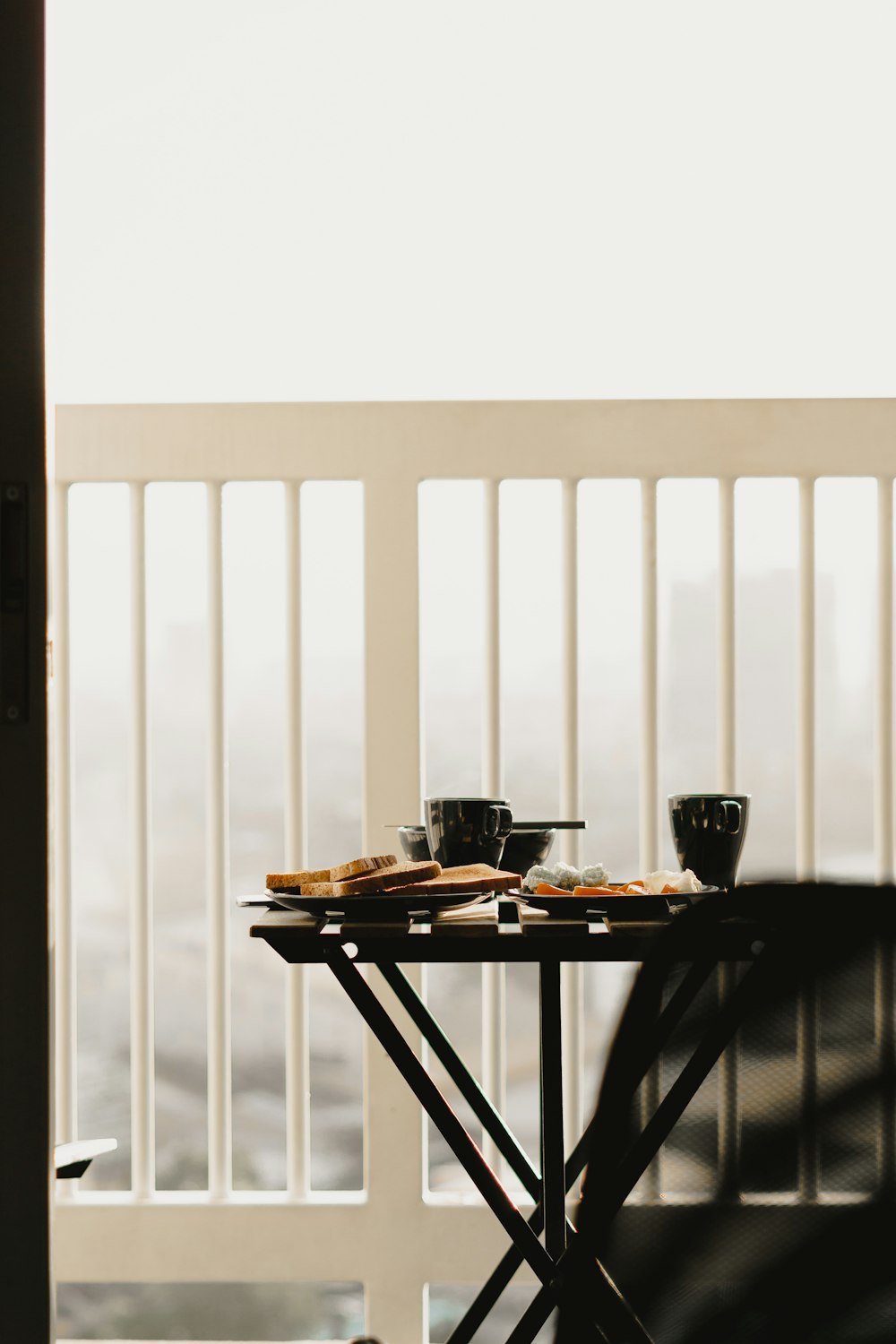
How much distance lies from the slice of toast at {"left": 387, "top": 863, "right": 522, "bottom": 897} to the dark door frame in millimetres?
370

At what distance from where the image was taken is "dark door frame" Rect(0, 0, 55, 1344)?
29.2 inches

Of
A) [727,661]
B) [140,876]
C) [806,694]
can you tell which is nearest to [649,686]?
[727,661]

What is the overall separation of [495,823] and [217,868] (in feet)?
2.78

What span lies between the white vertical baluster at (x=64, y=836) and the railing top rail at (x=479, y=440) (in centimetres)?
13

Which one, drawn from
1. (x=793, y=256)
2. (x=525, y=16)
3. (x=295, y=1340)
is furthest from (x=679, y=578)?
(x=295, y=1340)

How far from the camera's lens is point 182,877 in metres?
1.91

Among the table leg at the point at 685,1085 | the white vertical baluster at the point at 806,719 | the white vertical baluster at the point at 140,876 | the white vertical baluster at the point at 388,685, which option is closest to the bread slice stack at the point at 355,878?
the table leg at the point at 685,1085

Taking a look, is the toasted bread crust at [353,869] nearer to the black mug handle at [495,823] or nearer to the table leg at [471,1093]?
the black mug handle at [495,823]

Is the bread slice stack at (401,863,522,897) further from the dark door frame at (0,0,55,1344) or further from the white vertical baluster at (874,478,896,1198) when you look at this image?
the white vertical baluster at (874,478,896,1198)

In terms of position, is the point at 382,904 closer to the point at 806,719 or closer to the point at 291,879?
the point at 291,879

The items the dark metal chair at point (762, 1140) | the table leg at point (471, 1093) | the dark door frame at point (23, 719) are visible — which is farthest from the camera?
the table leg at point (471, 1093)

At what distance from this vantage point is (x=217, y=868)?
1884 millimetres

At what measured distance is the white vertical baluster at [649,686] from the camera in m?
1.87

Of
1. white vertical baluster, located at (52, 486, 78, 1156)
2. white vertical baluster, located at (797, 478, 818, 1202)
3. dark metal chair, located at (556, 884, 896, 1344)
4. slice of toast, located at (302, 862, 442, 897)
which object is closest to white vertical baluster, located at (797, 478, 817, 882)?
white vertical baluster, located at (797, 478, 818, 1202)
